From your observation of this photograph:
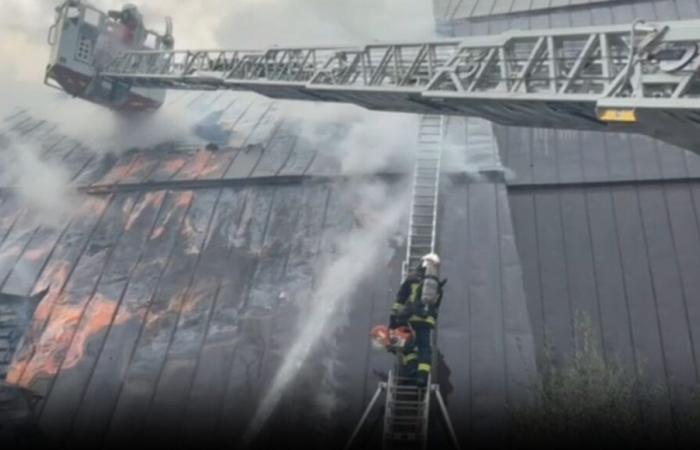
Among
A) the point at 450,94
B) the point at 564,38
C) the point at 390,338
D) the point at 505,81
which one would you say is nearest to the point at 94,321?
the point at 390,338

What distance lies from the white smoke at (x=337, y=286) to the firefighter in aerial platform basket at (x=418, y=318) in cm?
132

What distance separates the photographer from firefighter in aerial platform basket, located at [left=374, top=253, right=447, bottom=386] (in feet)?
29.0

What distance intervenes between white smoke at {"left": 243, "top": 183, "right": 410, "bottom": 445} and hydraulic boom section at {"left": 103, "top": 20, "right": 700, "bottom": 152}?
82.5 inches

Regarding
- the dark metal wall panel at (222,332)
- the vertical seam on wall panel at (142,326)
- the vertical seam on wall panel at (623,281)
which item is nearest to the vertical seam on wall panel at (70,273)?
the vertical seam on wall panel at (142,326)

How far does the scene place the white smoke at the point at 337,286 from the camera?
31.1 ft

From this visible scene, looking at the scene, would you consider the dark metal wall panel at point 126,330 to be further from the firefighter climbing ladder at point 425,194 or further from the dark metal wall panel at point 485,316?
the dark metal wall panel at point 485,316

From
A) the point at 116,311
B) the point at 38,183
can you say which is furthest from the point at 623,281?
the point at 38,183

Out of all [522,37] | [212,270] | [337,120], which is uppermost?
[337,120]

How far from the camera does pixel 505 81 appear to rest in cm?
768

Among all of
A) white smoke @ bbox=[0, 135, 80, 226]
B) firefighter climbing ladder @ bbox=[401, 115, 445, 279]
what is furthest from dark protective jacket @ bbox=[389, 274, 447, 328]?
white smoke @ bbox=[0, 135, 80, 226]

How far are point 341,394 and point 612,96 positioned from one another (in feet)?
18.1

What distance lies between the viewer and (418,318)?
352 inches

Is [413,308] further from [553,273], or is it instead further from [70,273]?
[70,273]

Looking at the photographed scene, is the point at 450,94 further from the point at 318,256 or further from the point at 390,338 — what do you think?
the point at 318,256
